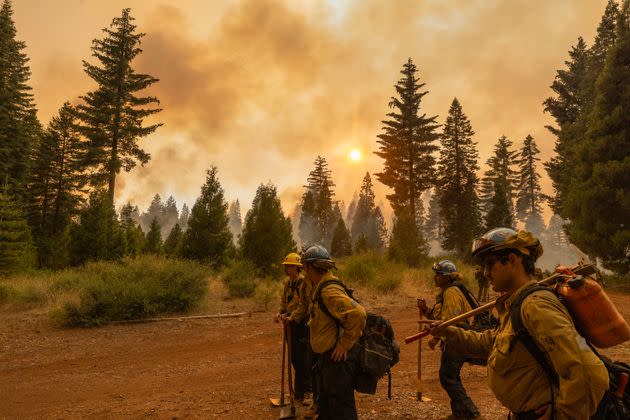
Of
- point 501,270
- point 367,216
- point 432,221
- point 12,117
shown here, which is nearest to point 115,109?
point 12,117

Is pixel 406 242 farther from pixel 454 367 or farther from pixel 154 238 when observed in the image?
pixel 154 238

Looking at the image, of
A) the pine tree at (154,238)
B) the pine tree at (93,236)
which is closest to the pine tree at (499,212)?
the pine tree at (154,238)

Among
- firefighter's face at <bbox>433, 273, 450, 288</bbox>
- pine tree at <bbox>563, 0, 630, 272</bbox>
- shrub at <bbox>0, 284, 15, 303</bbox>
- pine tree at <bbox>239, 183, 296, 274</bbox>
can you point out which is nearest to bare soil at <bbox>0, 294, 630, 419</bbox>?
firefighter's face at <bbox>433, 273, 450, 288</bbox>

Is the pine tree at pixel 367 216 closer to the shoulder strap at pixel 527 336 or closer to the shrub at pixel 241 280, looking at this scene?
the shrub at pixel 241 280

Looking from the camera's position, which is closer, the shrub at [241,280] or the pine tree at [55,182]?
the shrub at [241,280]

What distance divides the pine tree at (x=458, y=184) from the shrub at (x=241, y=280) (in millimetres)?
22670

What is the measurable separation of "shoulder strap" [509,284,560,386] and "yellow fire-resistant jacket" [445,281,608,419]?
0.9 inches

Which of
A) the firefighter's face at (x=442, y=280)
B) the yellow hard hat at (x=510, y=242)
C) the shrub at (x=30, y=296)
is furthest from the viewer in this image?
the shrub at (x=30, y=296)

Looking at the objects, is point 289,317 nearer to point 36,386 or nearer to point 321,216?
point 36,386

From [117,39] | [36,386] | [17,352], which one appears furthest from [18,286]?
[117,39]

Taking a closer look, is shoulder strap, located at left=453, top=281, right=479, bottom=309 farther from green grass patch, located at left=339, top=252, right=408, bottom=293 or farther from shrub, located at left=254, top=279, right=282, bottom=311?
green grass patch, located at left=339, top=252, right=408, bottom=293

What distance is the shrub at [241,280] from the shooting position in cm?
1528

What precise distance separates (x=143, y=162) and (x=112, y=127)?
10.2 feet

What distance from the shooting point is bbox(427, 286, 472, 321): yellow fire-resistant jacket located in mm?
4656
